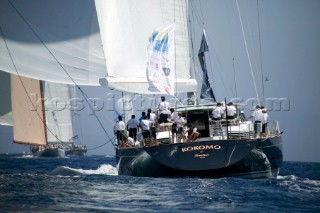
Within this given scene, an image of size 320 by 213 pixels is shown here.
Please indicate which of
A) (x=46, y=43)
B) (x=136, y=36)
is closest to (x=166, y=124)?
(x=46, y=43)

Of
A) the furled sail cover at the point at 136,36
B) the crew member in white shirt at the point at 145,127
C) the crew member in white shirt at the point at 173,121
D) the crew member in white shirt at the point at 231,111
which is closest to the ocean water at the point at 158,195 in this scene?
the crew member in white shirt at the point at 173,121

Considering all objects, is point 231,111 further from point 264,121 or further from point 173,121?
point 173,121

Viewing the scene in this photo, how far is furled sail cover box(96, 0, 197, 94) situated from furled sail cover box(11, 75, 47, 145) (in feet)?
82.7

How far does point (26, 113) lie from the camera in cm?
5869

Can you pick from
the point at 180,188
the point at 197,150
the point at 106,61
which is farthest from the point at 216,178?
the point at 106,61

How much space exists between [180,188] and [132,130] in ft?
27.0

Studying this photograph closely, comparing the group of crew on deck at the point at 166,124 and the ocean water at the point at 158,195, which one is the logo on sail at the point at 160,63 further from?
the ocean water at the point at 158,195

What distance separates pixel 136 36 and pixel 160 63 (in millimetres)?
5626

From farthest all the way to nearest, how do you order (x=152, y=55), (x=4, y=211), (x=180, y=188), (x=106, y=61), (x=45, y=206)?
(x=106, y=61)
(x=152, y=55)
(x=180, y=188)
(x=45, y=206)
(x=4, y=211)

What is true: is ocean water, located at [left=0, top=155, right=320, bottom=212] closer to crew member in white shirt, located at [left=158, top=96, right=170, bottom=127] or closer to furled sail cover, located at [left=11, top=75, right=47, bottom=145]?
crew member in white shirt, located at [left=158, top=96, right=170, bottom=127]

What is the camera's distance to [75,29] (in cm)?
2412

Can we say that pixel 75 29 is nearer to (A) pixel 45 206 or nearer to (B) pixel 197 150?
(B) pixel 197 150

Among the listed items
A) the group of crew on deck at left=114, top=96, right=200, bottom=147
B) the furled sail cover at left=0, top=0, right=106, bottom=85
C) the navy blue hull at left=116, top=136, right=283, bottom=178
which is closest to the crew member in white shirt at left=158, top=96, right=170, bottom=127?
the group of crew on deck at left=114, top=96, right=200, bottom=147

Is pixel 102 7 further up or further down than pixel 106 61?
further up
